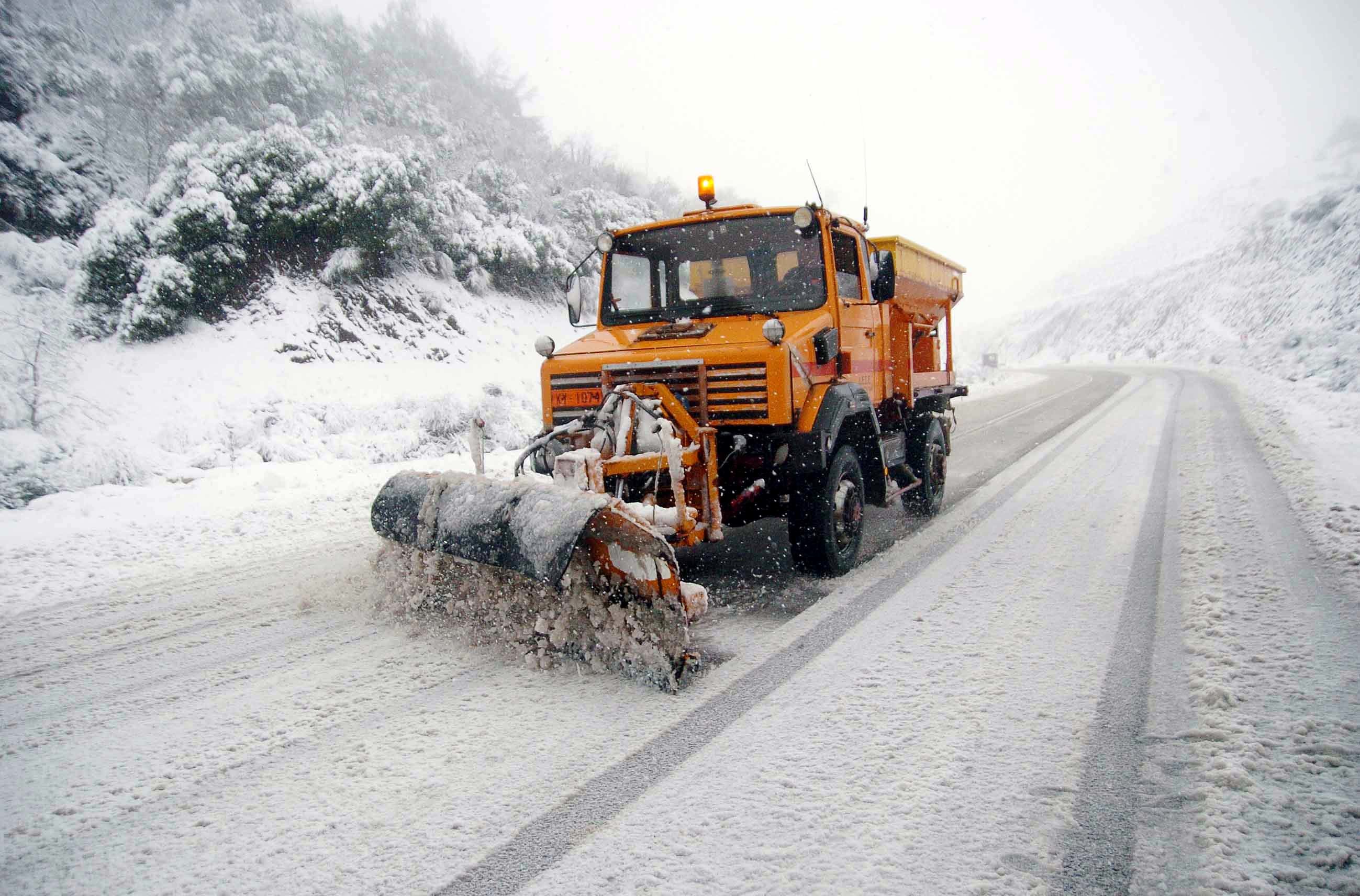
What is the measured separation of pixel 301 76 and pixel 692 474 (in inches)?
827

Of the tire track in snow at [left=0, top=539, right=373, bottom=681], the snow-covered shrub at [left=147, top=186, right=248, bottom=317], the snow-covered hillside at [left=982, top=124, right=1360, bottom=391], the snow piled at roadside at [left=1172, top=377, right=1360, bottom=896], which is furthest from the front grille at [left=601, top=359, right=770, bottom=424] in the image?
the snow-covered hillside at [left=982, top=124, right=1360, bottom=391]

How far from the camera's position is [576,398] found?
4906 millimetres

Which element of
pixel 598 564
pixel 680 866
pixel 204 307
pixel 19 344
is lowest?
pixel 680 866

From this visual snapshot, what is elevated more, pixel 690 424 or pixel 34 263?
pixel 34 263

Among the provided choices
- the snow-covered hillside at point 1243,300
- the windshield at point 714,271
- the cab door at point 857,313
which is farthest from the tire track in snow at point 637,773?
the snow-covered hillside at point 1243,300

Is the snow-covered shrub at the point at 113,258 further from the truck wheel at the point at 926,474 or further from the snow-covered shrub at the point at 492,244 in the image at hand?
the truck wheel at the point at 926,474

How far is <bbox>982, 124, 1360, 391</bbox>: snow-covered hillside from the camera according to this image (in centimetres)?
3075

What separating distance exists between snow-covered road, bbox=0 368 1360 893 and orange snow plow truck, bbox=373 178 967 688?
1.59ft

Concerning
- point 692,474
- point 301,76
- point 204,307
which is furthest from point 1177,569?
point 301,76

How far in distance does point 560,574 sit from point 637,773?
0.91 m

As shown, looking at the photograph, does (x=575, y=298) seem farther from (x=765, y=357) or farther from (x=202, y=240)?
(x=202, y=240)

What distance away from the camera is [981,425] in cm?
1495

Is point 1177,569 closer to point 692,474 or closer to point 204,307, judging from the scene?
point 692,474

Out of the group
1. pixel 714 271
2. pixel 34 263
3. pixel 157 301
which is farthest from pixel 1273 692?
Result: pixel 34 263
